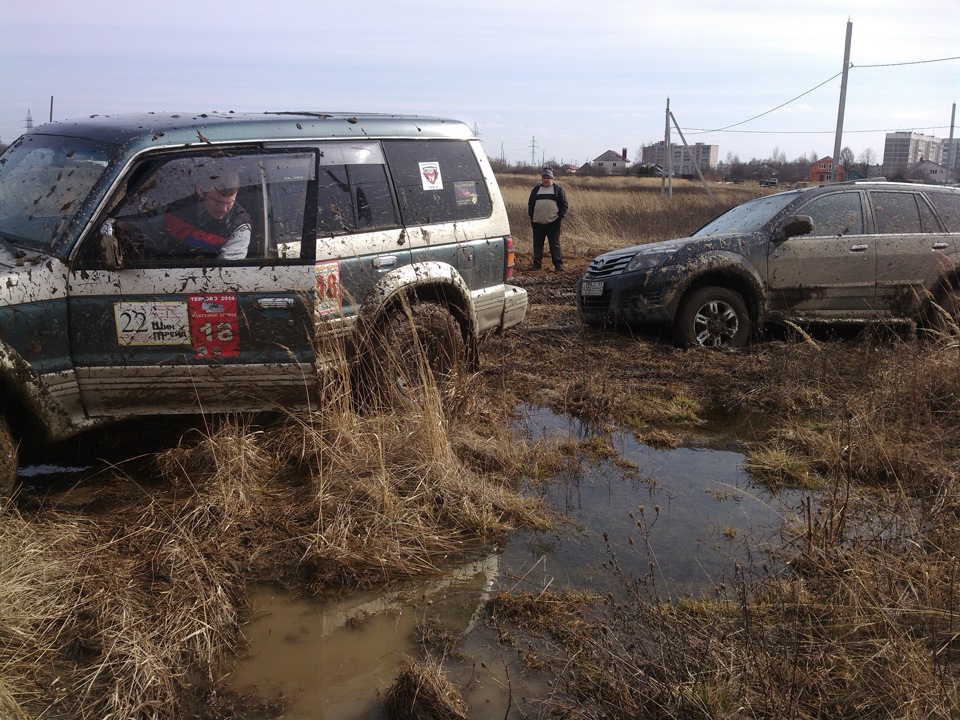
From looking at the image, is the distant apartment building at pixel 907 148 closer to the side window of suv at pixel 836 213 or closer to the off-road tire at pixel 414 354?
the side window of suv at pixel 836 213

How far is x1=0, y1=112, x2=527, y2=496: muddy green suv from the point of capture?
13.8 feet

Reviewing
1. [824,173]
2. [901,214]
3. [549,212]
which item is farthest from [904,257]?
[824,173]

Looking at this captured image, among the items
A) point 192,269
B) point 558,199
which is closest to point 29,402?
point 192,269

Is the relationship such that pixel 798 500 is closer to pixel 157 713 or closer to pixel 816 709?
pixel 816 709

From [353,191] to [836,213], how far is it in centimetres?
534

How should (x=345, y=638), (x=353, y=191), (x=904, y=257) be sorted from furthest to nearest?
(x=904, y=257), (x=353, y=191), (x=345, y=638)

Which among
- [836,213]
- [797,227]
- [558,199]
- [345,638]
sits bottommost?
[345,638]

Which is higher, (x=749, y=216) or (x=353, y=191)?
(x=353, y=191)

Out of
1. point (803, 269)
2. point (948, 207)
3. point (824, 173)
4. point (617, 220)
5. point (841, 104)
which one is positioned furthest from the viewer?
point (824, 173)

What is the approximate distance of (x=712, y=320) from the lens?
8.03m

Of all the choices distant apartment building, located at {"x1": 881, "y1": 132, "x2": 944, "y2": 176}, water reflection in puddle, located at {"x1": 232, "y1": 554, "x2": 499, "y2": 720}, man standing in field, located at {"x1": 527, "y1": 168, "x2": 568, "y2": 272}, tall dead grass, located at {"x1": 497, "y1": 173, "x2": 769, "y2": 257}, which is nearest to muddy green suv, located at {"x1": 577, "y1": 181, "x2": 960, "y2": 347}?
→ water reflection in puddle, located at {"x1": 232, "y1": 554, "x2": 499, "y2": 720}

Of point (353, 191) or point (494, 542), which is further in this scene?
point (353, 191)

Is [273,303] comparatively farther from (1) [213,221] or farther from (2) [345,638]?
(2) [345,638]

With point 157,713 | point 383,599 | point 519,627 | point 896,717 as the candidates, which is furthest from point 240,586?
point 896,717
